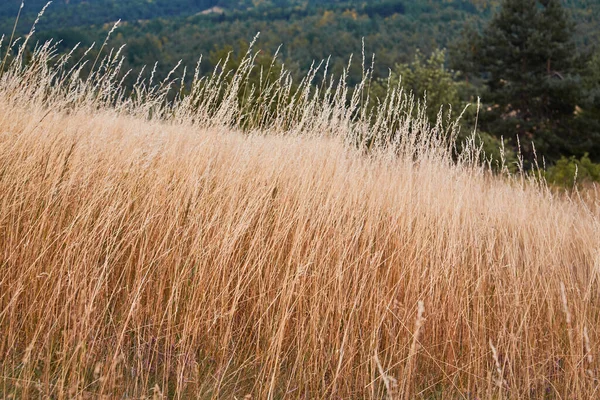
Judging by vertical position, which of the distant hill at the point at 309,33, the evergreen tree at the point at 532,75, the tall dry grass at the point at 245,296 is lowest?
the distant hill at the point at 309,33

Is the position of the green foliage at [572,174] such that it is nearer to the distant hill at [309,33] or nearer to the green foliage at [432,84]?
the green foliage at [432,84]

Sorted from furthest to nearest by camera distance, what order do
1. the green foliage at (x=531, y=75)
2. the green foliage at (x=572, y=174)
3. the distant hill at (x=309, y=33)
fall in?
the distant hill at (x=309, y=33), the green foliage at (x=531, y=75), the green foliage at (x=572, y=174)

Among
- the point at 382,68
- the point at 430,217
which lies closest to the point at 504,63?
the point at 430,217

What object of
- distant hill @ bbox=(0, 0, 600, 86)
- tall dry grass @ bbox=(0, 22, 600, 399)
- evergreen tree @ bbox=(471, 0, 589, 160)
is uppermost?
tall dry grass @ bbox=(0, 22, 600, 399)

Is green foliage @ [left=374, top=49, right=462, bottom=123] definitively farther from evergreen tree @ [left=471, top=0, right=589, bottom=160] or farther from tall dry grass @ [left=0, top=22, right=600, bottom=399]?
tall dry grass @ [left=0, top=22, right=600, bottom=399]

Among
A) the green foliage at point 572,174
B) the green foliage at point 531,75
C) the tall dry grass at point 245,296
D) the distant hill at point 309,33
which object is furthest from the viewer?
the distant hill at point 309,33

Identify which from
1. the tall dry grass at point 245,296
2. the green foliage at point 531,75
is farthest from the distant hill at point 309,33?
the tall dry grass at point 245,296

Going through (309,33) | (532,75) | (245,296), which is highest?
(245,296)

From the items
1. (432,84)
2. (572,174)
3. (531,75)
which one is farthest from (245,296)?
(531,75)

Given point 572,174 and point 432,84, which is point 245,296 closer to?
point 572,174

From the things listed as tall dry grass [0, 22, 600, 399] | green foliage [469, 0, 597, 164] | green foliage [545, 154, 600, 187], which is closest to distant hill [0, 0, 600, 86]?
green foliage [469, 0, 597, 164]

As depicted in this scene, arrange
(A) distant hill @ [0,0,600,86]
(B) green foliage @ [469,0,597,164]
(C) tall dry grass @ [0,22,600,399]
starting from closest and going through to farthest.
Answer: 1. (C) tall dry grass @ [0,22,600,399]
2. (B) green foliage @ [469,0,597,164]
3. (A) distant hill @ [0,0,600,86]

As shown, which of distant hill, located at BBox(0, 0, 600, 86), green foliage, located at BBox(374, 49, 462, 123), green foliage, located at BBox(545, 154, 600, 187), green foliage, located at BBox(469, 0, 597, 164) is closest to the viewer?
green foliage, located at BBox(545, 154, 600, 187)

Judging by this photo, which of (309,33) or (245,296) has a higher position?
(245,296)
